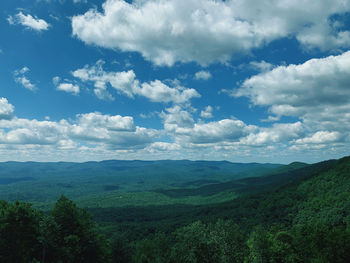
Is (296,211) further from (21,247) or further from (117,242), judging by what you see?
(21,247)

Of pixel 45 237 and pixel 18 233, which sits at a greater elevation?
pixel 18 233

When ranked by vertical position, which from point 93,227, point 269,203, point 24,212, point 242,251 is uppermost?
point 24,212

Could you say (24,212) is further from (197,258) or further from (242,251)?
(242,251)

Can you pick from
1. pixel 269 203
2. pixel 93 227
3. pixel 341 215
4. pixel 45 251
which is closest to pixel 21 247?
pixel 45 251

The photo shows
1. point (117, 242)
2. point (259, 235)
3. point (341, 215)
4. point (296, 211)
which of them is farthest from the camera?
point (296, 211)

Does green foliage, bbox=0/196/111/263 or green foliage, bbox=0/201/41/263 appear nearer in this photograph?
green foliage, bbox=0/201/41/263

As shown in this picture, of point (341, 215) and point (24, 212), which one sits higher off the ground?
point (24, 212)

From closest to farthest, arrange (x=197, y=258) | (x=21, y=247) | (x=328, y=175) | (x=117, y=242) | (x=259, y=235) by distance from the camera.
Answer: (x=21, y=247)
(x=197, y=258)
(x=259, y=235)
(x=117, y=242)
(x=328, y=175)

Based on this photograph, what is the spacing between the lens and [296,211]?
163 m

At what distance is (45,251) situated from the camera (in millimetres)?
37719

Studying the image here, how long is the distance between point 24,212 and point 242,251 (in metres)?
45.9

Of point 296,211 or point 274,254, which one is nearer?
point 274,254

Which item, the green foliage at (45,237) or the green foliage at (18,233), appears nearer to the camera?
the green foliage at (18,233)

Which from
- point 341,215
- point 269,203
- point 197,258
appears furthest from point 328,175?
point 197,258
